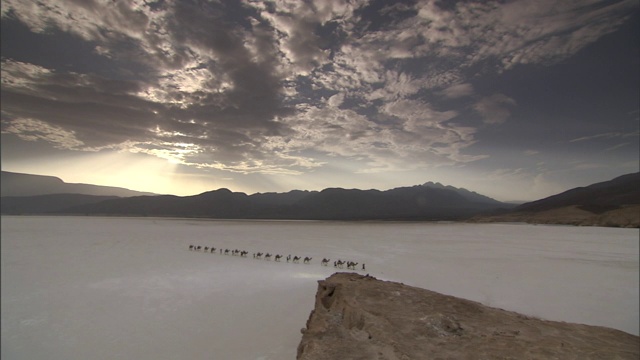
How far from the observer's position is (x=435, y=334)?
251 inches

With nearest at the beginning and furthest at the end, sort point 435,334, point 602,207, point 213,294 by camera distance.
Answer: point 435,334 → point 213,294 → point 602,207

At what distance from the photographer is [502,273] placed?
1720 cm

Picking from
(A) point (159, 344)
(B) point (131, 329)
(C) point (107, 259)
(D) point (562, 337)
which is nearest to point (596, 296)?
(D) point (562, 337)

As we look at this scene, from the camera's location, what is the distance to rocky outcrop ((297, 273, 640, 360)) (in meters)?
5.56

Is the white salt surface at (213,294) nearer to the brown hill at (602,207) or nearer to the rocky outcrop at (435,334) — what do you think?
the rocky outcrop at (435,334)

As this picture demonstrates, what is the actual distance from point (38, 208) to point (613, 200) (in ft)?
756

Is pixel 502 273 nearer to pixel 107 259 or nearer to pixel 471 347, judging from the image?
pixel 471 347

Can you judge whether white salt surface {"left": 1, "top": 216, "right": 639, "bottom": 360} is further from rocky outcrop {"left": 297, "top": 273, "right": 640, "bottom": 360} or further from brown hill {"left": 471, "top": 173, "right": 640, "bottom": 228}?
brown hill {"left": 471, "top": 173, "right": 640, "bottom": 228}

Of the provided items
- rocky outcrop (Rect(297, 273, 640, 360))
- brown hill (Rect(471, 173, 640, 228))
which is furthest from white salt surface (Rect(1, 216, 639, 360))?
brown hill (Rect(471, 173, 640, 228))

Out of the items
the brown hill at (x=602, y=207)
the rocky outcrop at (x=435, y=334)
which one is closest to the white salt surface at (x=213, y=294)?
the rocky outcrop at (x=435, y=334)

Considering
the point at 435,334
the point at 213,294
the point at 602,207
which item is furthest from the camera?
the point at 602,207

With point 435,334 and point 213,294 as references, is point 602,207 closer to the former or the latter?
point 435,334

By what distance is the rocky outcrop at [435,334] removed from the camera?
18.2ft

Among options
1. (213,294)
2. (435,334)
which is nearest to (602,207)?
(435,334)
